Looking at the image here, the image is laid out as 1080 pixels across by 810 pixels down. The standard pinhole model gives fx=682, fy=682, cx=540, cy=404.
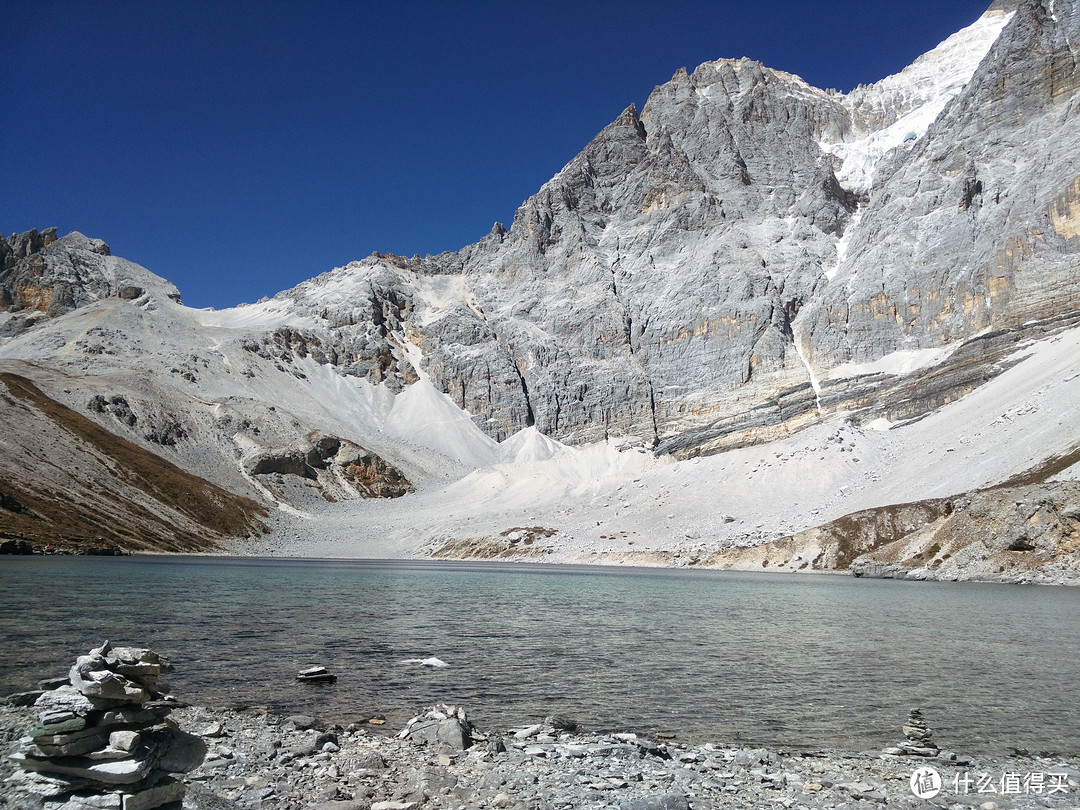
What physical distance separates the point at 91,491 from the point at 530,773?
91.2 m

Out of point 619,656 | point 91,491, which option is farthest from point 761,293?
point 619,656

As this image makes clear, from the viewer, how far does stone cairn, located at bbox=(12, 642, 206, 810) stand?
26.1 ft

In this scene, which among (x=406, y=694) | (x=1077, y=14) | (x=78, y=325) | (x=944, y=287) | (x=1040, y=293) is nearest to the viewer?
(x=406, y=694)

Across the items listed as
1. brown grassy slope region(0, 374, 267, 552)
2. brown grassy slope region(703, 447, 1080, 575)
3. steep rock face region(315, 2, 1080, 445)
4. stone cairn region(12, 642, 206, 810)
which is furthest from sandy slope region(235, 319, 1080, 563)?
stone cairn region(12, 642, 206, 810)

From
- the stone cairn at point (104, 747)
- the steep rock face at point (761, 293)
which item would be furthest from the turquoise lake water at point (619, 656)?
the steep rock face at point (761, 293)

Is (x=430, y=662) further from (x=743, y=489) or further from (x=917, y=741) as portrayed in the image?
(x=743, y=489)

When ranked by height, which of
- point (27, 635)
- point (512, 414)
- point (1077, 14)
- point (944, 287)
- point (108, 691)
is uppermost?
point (1077, 14)

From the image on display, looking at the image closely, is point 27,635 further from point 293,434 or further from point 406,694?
point 293,434

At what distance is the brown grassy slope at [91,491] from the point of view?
71875mm

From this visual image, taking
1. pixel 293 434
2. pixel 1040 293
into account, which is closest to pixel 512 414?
pixel 293 434

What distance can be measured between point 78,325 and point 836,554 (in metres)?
165

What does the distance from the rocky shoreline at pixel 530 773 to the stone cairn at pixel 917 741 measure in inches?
6.6

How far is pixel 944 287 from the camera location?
415 ft

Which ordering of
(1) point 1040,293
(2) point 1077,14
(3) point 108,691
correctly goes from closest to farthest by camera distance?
(3) point 108,691, (1) point 1040,293, (2) point 1077,14
